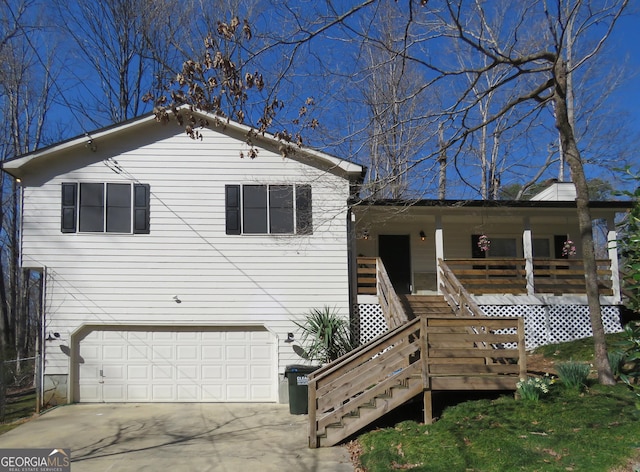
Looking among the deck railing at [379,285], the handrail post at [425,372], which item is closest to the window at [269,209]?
the deck railing at [379,285]

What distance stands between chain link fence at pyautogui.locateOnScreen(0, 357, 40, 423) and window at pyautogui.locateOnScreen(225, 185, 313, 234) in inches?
214

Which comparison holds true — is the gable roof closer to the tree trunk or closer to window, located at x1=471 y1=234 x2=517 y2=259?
the tree trunk

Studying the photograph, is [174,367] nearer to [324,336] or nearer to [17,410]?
[324,336]

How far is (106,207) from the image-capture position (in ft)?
41.0

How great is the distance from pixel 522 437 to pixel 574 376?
2.04 metres

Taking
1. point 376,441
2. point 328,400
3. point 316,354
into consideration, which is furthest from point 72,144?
point 376,441

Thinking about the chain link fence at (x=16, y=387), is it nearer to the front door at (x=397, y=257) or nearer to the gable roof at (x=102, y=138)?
the gable roof at (x=102, y=138)

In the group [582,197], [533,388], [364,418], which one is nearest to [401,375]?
[364,418]

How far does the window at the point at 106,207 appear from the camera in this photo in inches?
489

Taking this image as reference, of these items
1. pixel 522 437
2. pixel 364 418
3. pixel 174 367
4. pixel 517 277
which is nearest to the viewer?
pixel 522 437

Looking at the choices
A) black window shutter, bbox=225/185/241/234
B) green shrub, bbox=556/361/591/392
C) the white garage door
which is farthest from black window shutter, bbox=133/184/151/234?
green shrub, bbox=556/361/591/392

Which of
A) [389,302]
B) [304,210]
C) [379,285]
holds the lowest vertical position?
[389,302]

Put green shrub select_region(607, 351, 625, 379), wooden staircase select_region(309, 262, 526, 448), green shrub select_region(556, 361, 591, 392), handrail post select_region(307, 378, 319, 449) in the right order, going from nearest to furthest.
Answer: handrail post select_region(307, 378, 319, 449) → wooden staircase select_region(309, 262, 526, 448) → green shrub select_region(556, 361, 591, 392) → green shrub select_region(607, 351, 625, 379)

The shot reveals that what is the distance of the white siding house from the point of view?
12.3m
